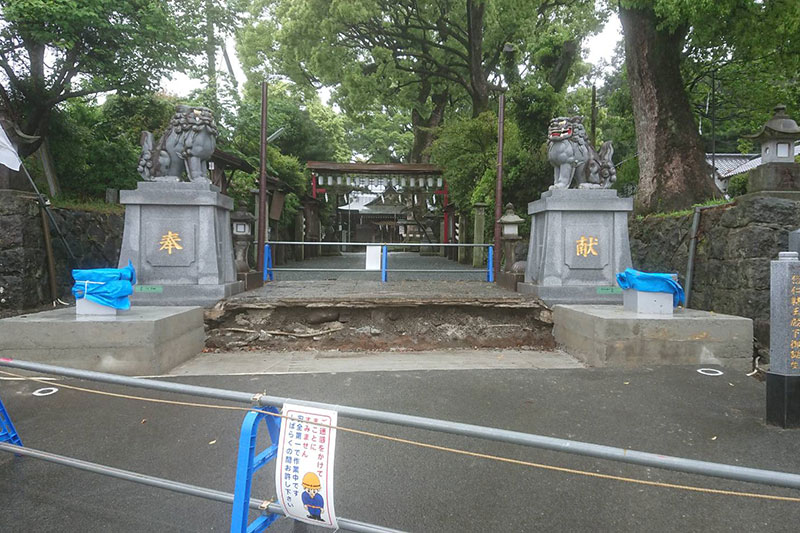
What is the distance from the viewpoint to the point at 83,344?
211 inches

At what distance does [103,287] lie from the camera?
5.59 meters

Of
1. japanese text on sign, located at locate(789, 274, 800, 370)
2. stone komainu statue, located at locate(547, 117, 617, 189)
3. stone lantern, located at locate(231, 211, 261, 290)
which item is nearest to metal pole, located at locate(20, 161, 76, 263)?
stone lantern, located at locate(231, 211, 261, 290)

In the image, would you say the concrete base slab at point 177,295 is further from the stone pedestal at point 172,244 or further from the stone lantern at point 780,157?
the stone lantern at point 780,157

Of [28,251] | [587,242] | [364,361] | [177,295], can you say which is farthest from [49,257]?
[587,242]

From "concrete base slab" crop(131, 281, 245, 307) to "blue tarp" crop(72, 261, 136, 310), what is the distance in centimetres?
125

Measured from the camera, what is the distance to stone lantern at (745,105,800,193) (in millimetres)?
7176

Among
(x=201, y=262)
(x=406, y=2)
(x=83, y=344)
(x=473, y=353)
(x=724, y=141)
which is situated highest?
(x=406, y=2)

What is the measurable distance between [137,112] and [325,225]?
16333mm

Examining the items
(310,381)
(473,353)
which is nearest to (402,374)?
(310,381)

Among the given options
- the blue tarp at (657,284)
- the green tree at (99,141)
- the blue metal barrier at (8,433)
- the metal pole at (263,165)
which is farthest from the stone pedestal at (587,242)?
the green tree at (99,141)

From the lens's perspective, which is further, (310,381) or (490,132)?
(490,132)

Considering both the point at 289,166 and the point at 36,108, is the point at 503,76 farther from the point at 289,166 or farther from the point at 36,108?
the point at 36,108

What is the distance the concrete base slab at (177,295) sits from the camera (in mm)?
6996

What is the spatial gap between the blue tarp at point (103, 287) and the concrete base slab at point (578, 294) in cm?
598
